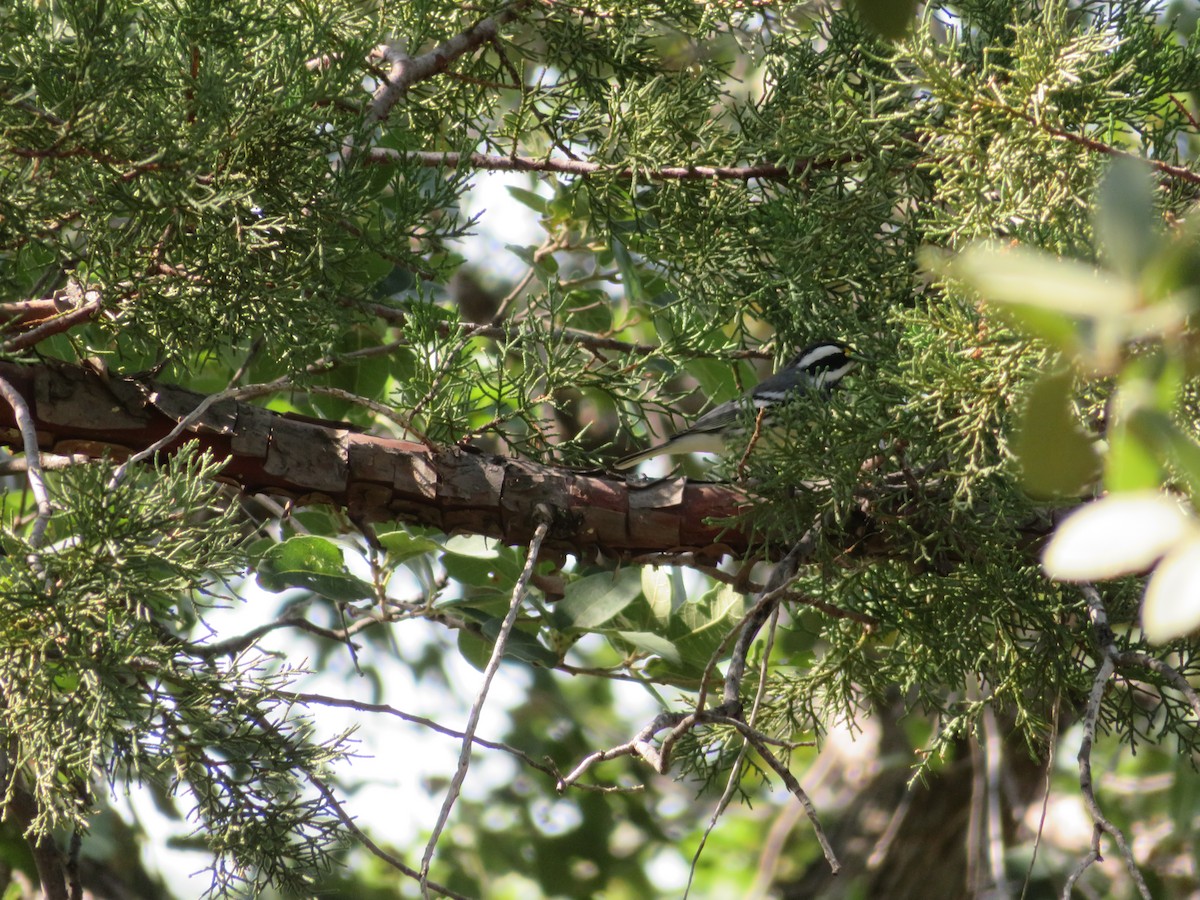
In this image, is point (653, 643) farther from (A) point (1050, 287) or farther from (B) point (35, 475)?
(A) point (1050, 287)

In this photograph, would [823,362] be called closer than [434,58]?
No

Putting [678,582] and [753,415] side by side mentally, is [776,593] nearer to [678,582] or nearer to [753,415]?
[753,415]

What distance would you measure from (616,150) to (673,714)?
1.05m

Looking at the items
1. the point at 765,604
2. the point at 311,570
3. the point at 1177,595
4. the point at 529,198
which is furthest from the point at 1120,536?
the point at 529,198

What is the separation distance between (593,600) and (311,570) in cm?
59

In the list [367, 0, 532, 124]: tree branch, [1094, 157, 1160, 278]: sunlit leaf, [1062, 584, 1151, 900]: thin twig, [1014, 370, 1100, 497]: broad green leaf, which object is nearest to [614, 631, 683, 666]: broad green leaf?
[1062, 584, 1151, 900]: thin twig

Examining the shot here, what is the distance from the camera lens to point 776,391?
2.38m

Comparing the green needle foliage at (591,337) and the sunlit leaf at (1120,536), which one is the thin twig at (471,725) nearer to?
the green needle foliage at (591,337)

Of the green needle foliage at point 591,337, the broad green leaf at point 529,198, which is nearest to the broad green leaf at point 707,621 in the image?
the green needle foliage at point 591,337

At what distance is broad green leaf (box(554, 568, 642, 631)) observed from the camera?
223 centimetres

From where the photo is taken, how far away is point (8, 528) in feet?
4.12

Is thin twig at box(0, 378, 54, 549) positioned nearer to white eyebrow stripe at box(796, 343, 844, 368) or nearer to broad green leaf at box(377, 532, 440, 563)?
broad green leaf at box(377, 532, 440, 563)

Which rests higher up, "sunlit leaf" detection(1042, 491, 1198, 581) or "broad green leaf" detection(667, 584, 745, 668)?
"broad green leaf" detection(667, 584, 745, 668)

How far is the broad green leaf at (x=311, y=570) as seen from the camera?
1.98 metres
